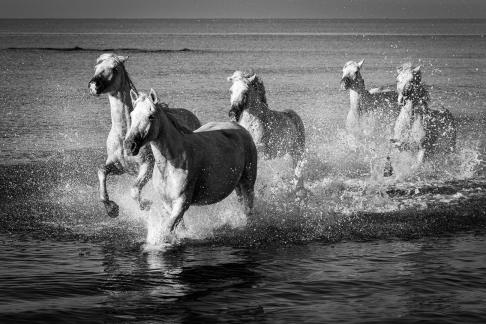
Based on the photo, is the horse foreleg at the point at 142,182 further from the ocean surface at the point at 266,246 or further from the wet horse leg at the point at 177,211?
the wet horse leg at the point at 177,211

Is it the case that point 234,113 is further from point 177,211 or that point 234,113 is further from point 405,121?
point 405,121

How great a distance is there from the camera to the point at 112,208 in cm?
1238

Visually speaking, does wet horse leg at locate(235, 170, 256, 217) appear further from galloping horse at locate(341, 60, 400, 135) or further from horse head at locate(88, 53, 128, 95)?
galloping horse at locate(341, 60, 400, 135)

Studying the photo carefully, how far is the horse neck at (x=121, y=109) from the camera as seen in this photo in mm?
12172

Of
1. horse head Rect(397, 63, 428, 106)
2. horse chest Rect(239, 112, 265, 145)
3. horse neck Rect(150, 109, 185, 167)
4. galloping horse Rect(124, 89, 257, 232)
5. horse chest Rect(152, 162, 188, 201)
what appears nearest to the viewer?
galloping horse Rect(124, 89, 257, 232)

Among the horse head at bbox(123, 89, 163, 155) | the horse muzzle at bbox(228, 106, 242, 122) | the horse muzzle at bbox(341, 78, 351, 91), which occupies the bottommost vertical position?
the horse head at bbox(123, 89, 163, 155)

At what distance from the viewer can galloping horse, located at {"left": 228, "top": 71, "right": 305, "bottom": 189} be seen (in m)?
14.3

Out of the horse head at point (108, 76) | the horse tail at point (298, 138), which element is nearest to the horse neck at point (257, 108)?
the horse tail at point (298, 138)

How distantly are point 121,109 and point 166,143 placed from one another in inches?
79.5

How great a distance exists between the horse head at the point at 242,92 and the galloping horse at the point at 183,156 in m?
2.35

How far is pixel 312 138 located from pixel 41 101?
1581 cm

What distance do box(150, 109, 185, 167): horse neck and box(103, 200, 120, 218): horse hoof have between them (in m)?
2.05

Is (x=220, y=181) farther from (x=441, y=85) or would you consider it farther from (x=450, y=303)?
(x=441, y=85)

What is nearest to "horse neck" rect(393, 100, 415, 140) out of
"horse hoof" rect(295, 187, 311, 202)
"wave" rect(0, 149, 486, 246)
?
"wave" rect(0, 149, 486, 246)
